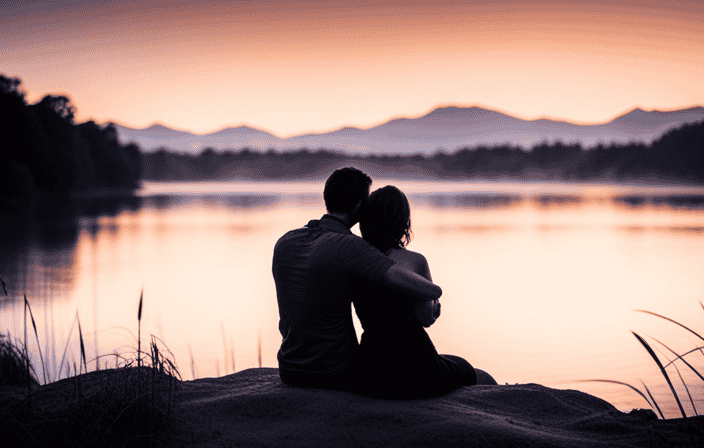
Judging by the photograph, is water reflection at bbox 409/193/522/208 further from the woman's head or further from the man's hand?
the man's hand

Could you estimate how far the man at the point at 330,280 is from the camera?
8.85 feet

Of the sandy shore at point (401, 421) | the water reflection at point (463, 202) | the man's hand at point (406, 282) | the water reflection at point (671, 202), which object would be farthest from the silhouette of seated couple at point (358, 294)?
the water reflection at point (671, 202)

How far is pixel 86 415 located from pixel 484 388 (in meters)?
1.96

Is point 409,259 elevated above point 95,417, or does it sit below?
above

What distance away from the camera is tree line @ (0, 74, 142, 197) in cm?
2447

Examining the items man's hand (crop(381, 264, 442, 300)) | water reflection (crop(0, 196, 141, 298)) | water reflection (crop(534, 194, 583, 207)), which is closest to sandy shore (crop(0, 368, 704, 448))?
man's hand (crop(381, 264, 442, 300))

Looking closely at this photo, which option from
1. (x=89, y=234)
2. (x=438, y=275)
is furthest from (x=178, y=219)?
(x=438, y=275)

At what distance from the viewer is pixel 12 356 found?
4488 millimetres

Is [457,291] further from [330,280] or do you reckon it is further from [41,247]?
[41,247]

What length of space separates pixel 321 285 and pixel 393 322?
14.7 inches

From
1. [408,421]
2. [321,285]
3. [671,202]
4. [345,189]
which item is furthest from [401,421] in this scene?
[671,202]

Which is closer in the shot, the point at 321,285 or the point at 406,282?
the point at 406,282

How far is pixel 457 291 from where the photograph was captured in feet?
35.8

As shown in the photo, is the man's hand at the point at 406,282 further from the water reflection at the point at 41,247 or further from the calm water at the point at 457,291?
the water reflection at the point at 41,247
